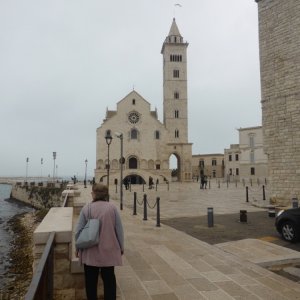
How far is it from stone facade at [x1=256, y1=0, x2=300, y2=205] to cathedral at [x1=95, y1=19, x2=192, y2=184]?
3449 centimetres

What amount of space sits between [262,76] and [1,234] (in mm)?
19108

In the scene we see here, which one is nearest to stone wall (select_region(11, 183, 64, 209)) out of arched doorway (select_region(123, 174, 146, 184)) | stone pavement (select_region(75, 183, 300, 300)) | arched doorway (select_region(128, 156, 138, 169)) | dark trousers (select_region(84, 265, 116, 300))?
arched doorway (select_region(123, 174, 146, 184))

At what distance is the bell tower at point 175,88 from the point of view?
5950 centimetres

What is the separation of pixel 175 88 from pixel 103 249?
58.2 meters

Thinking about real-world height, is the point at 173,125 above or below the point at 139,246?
above

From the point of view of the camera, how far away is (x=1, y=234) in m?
21.7

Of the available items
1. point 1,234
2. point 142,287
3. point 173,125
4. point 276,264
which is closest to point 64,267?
point 142,287

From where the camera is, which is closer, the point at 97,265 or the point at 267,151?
the point at 97,265

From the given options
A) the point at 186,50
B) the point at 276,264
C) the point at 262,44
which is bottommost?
the point at 276,264

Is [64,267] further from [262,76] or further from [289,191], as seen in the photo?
[262,76]

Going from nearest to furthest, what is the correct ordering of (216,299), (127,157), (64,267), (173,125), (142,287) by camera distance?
(64,267) → (216,299) → (142,287) → (127,157) → (173,125)

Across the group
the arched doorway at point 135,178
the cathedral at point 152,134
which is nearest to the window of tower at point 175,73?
the cathedral at point 152,134

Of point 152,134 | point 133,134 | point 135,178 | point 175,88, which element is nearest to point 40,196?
point 135,178

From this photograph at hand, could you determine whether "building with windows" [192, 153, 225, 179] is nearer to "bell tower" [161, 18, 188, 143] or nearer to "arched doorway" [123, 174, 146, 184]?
"bell tower" [161, 18, 188, 143]
